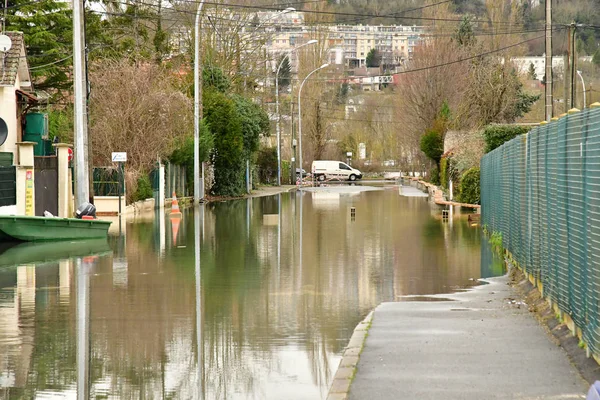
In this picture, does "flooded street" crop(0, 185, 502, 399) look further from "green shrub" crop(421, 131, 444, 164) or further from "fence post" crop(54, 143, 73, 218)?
"green shrub" crop(421, 131, 444, 164)

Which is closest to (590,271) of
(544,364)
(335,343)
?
(544,364)

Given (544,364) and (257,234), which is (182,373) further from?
(257,234)

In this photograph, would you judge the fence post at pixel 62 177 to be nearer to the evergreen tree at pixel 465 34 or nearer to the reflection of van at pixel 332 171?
the evergreen tree at pixel 465 34

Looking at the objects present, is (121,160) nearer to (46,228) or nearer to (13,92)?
(13,92)

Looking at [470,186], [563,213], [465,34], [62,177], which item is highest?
[465,34]

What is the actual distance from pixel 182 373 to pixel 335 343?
2.15m

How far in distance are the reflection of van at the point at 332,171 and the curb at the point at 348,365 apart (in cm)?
8259

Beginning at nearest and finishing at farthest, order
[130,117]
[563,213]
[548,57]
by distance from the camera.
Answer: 1. [563,213]
2. [548,57]
3. [130,117]

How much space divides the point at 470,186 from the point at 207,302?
31.2 metres

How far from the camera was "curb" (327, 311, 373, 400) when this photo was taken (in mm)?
8312

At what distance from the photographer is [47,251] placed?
2273 cm

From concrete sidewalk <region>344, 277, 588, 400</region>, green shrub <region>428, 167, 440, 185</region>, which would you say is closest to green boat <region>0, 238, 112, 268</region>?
concrete sidewalk <region>344, 277, 588, 400</region>

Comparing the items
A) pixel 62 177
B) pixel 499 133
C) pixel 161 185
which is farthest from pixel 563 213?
pixel 161 185

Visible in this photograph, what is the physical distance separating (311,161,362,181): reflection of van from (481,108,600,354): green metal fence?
75.8 metres
